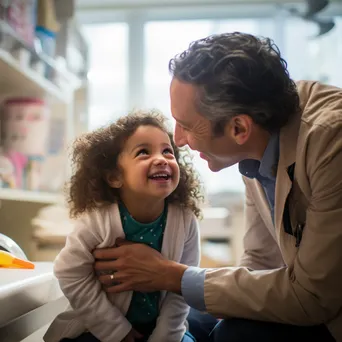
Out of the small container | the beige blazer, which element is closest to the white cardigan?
the beige blazer

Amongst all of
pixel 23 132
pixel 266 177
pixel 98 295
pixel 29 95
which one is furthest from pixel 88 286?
pixel 29 95

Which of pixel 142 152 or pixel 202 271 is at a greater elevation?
pixel 142 152

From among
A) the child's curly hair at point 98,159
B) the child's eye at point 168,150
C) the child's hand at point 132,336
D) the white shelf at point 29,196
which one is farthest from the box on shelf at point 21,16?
the child's hand at point 132,336

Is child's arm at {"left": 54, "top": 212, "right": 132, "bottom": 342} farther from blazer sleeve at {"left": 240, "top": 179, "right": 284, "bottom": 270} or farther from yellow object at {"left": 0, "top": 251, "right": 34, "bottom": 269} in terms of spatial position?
blazer sleeve at {"left": 240, "top": 179, "right": 284, "bottom": 270}

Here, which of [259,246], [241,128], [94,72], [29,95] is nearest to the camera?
[241,128]

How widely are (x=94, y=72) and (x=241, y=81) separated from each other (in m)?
2.05

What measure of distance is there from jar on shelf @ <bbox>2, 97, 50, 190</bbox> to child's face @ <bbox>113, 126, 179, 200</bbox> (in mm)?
870

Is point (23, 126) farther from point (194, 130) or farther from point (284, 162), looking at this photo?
point (284, 162)

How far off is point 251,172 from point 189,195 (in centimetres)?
15

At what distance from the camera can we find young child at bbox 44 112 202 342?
40.9 inches

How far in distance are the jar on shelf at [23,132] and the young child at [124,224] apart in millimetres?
804

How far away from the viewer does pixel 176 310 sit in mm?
1085

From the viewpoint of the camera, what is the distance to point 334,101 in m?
0.99

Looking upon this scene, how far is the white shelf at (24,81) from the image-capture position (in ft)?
5.42
